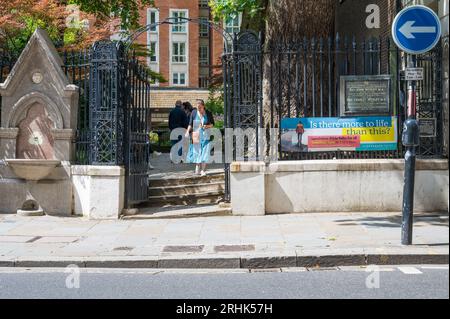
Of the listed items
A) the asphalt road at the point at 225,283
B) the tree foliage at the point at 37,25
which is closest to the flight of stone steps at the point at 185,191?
the tree foliage at the point at 37,25

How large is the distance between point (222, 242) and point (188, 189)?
3.68 meters

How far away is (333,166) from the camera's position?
36.3 feet

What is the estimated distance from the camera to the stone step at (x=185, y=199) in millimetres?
12312

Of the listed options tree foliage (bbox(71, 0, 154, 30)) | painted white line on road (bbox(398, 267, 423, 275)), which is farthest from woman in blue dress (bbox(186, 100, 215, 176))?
tree foliage (bbox(71, 0, 154, 30))

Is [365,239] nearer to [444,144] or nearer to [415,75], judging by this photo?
[415,75]

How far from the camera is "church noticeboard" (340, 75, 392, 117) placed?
11.2 m

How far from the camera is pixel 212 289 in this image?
6641 mm

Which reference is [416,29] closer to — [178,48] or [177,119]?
[177,119]

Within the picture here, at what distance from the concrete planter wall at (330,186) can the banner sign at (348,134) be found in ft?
1.08

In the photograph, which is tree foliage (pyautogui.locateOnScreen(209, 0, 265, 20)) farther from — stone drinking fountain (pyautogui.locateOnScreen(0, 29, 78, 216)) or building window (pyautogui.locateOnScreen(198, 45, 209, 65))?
building window (pyautogui.locateOnScreen(198, 45, 209, 65))

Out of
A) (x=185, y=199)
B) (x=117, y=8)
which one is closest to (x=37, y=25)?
(x=117, y=8)

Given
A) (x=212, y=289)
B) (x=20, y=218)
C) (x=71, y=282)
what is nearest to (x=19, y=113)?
(x=20, y=218)

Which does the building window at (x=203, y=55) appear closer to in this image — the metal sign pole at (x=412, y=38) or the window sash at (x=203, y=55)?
the window sash at (x=203, y=55)

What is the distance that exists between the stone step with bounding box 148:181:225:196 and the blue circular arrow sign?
5.52 meters
